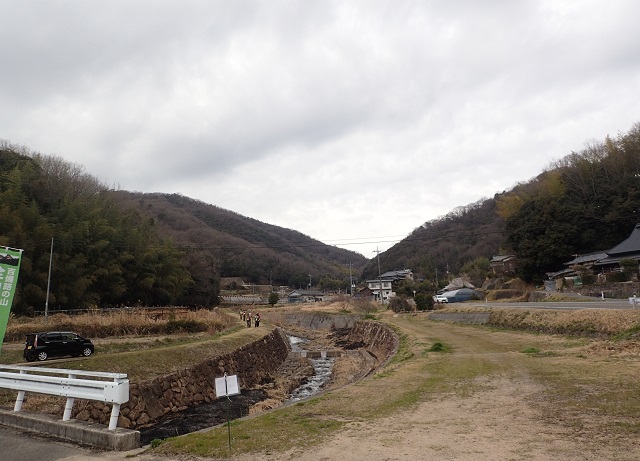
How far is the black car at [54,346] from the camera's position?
1530 centimetres

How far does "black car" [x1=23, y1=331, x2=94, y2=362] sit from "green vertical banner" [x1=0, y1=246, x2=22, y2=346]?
22.5 ft

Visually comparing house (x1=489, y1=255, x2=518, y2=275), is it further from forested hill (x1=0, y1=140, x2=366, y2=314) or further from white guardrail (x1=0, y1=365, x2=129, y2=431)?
white guardrail (x1=0, y1=365, x2=129, y2=431)

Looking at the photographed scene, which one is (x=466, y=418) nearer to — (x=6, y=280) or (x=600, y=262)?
(x=6, y=280)

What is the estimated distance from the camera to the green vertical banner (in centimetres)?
939

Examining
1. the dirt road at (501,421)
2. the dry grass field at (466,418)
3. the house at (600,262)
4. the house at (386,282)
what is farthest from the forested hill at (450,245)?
the dry grass field at (466,418)

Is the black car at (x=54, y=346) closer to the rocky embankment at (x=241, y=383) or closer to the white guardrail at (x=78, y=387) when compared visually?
the rocky embankment at (x=241, y=383)

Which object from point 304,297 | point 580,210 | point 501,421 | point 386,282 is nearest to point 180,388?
point 501,421

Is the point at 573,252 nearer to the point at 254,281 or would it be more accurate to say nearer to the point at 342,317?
the point at 342,317

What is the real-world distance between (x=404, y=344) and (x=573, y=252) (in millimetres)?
33701

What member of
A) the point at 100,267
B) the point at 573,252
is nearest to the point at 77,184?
the point at 100,267

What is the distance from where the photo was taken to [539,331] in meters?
19.8

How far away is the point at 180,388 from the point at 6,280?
752cm

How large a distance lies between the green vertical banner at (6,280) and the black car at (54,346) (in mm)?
6844

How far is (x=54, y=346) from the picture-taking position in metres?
15.8
